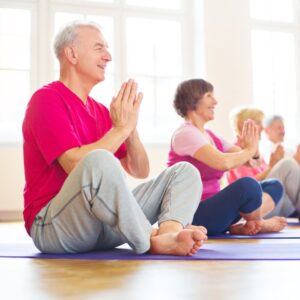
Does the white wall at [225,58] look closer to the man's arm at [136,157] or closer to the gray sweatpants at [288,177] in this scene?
the gray sweatpants at [288,177]

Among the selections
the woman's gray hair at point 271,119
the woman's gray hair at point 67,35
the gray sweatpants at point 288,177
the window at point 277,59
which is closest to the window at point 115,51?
the window at point 277,59

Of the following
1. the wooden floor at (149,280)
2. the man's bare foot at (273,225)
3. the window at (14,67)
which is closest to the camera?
the wooden floor at (149,280)

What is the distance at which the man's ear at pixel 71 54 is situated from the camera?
6.44 feet

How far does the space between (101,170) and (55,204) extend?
21 centimetres

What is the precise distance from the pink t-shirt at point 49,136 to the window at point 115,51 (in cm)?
317

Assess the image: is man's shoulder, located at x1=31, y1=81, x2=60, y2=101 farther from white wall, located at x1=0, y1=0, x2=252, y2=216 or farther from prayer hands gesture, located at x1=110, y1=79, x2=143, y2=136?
white wall, located at x1=0, y1=0, x2=252, y2=216

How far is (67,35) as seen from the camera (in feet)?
6.47

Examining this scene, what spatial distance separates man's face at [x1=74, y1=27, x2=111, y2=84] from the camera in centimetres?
196

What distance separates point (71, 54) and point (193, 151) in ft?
2.54

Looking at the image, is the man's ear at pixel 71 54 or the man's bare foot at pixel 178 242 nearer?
the man's bare foot at pixel 178 242

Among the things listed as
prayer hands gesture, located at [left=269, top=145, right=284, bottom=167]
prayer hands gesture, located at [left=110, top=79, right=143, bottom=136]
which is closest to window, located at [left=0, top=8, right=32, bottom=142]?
prayer hands gesture, located at [left=269, top=145, right=284, bottom=167]

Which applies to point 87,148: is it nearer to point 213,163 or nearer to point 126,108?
point 126,108

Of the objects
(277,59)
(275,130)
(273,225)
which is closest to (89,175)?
(273,225)

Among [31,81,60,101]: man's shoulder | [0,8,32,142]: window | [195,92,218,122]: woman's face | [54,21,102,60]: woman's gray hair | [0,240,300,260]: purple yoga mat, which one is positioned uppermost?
[0,8,32,142]: window
